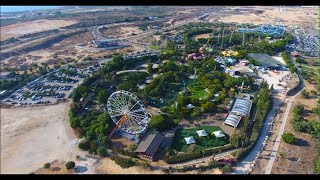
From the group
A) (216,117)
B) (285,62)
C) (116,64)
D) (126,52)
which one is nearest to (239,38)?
(285,62)

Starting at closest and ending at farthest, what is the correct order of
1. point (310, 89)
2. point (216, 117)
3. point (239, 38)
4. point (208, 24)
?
point (216, 117) → point (310, 89) → point (239, 38) → point (208, 24)

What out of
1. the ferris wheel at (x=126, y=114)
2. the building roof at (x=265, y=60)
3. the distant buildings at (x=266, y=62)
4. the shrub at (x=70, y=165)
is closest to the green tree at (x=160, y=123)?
the ferris wheel at (x=126, y=114)

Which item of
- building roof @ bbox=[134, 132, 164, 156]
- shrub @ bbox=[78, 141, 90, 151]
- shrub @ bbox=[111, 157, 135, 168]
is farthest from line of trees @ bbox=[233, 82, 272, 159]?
shrub @ bbox=[78, 141, 90, 151]

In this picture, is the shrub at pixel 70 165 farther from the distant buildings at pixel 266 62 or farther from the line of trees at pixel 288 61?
the line of trees at pixel 288 61

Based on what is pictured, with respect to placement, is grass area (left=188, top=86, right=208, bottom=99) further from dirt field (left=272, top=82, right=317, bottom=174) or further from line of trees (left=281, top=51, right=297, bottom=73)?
line of trees (left=281, top=51, right=297, bottom=73)

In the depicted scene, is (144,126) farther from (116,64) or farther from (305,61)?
(305,61)

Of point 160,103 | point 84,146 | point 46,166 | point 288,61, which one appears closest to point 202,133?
point 160,103
